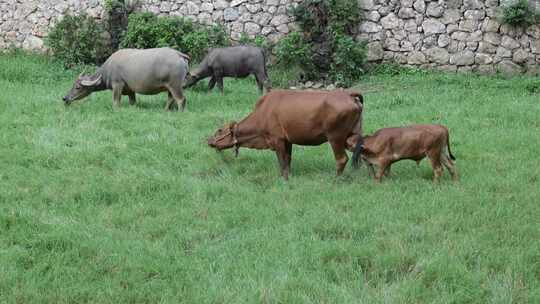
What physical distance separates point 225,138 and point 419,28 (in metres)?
8.88

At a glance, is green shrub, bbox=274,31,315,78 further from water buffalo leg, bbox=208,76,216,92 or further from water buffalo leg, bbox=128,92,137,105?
water buffalo leg, bbox=128,92,137,105

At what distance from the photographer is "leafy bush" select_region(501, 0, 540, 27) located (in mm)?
16328

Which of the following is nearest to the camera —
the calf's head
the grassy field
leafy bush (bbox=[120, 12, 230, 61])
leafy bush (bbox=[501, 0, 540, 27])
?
the grassy field

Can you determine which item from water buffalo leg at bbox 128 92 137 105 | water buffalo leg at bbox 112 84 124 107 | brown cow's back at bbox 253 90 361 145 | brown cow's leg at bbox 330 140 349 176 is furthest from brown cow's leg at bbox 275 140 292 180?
water buffalo leg at bbox 128 92 137 105

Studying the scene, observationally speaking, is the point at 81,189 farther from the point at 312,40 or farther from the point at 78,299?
the point at 312,40

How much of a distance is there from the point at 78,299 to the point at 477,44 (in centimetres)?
1307

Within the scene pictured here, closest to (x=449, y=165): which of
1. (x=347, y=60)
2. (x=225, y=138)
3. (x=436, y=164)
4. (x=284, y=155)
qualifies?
(x=436, y=164)

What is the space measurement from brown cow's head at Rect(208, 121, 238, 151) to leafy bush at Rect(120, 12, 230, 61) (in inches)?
325

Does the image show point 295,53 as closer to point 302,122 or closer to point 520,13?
point 520,13

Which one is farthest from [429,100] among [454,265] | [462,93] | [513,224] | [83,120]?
[454,265]

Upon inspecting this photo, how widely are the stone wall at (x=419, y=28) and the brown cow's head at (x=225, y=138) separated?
8.64 metres

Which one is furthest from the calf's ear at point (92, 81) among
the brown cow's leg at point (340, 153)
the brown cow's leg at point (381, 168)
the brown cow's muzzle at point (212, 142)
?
the brown cow's leg at point (381, 168)

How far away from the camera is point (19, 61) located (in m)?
18.2

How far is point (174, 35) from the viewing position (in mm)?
18203
